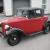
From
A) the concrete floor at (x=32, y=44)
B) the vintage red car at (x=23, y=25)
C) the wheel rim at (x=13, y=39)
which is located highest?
the vintage red car at (x=23, y=25)

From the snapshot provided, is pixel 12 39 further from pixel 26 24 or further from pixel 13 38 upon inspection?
pixel 26 24

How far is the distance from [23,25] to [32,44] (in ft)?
3.38

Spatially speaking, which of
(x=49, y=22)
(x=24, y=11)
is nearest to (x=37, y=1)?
(x=49, y=22)

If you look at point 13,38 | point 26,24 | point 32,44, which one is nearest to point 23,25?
point 26,24

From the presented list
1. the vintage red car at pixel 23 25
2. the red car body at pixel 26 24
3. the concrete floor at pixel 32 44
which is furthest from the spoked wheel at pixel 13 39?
the red car body at pixel 26 24

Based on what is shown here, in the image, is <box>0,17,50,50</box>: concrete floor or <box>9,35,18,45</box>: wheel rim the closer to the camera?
<box>0,17,50,50</box>: concrete floor

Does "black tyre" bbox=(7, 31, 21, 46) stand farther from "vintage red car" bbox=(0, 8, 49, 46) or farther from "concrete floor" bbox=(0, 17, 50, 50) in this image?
"concrete floor" bbox=(0, 17, 50, 50)

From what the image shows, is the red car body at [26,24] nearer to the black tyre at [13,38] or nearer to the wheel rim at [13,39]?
the black tyre at [13,38]

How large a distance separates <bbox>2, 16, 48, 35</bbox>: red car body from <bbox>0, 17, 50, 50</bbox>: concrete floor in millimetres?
436

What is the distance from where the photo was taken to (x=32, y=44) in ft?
21.3

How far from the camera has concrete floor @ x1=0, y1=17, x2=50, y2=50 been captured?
6.09m

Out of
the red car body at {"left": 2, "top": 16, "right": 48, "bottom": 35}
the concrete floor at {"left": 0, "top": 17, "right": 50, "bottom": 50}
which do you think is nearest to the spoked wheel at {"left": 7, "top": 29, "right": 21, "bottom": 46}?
the concrete floor at {"left": 0, "top": 17, "right": 50, "bottom": 50}

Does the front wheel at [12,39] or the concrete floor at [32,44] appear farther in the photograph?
the front wheel at [12,39]

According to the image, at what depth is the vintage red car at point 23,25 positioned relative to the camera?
6.27 metres
